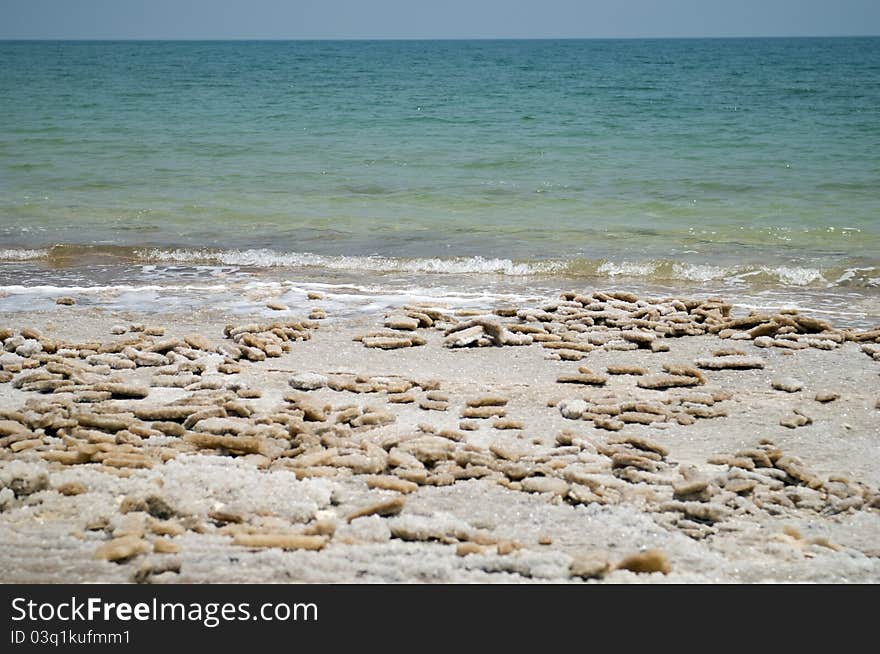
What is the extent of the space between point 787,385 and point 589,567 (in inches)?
132

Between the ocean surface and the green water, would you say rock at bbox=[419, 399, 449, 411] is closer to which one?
the ocean surface

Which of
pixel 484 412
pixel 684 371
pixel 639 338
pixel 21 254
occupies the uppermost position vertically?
pixel 21 254

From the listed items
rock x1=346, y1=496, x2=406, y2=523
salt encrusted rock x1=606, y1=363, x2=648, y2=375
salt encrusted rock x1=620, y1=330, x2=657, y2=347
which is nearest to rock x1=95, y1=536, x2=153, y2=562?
rock x1=346, y1=496, x2=406, y2=523

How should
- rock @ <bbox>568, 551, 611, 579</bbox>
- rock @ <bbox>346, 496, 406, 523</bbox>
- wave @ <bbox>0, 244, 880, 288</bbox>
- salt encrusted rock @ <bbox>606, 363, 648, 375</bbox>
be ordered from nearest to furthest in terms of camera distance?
rock @ <bbox>568, 551, 611, 579</bbox> < rock @ <bbox>346, 496, 406, 523</bbox> < salt encrusted rock @ <bbox>606, 363, 648, 375</bbox> < wave @ <bbox>0, 244, 880, 288</bbox>

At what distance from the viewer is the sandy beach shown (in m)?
3.86

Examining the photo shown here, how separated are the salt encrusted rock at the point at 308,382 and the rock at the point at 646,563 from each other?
3.03 metres

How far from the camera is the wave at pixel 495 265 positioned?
1084 cm

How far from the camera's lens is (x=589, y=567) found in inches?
145

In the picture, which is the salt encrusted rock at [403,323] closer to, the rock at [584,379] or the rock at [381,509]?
the rock at [584,379]

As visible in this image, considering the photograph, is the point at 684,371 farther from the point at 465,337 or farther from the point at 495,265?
the point at 495,265

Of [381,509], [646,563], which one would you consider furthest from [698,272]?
[646,563]

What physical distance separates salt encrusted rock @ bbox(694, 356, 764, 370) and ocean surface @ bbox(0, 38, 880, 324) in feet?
8.67

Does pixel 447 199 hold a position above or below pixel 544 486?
above
